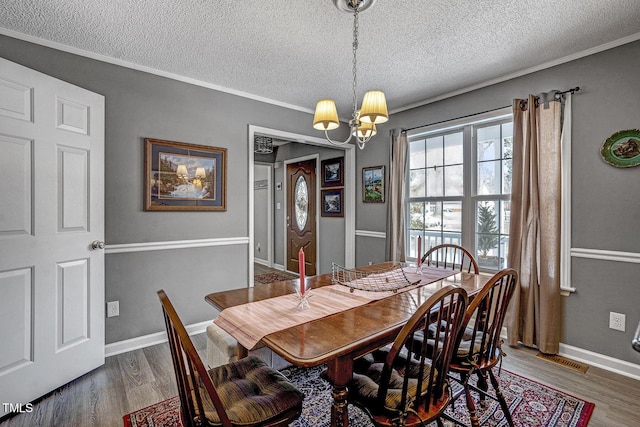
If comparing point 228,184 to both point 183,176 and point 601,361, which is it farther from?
point 601,361

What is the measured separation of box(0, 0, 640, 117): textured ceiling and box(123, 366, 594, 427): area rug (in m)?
2.43

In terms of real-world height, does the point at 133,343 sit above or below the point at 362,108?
below

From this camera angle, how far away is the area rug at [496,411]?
1.74 metres

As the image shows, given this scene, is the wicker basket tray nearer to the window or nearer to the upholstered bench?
the upholstered bench

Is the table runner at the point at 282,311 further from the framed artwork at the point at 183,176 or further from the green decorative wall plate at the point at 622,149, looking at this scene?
the green decorative wall plate at the point at 622,149

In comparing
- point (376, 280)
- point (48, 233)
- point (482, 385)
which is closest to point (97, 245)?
point (48, 233)

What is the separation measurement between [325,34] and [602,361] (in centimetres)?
320

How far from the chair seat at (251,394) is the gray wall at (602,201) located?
8.15ft

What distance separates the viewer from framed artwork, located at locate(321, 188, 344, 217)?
15.5 ft

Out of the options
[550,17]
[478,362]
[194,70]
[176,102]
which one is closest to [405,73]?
[550,17]

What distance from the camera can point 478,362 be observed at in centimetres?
151

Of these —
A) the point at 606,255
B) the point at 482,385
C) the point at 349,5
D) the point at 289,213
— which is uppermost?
the point at 349,5

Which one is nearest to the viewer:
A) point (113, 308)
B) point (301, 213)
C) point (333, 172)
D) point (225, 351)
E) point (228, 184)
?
point (225, 351)

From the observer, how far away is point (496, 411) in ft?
6.03
